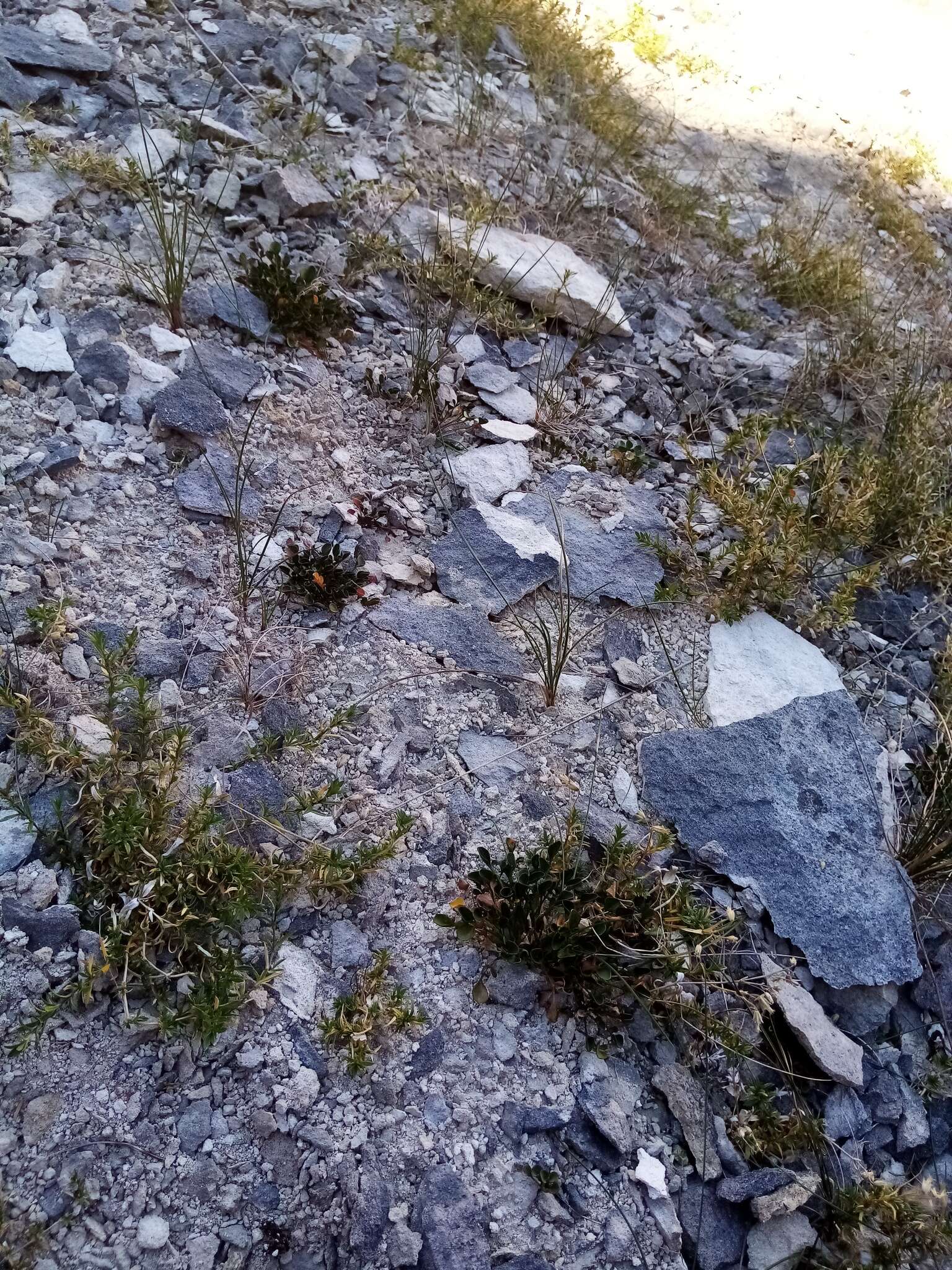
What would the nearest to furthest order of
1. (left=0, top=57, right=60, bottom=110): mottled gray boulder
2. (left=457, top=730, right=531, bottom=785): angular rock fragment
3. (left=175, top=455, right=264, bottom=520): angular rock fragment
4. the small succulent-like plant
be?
(left=457, top=730, right=531, bottom=785): angular rock fragment < the small succulent-like plant < (left=175, top=455, right=264, bottom=520): angular rock fragment < (left=0, top=57, right=60, bottom=110): mottled gray boulder

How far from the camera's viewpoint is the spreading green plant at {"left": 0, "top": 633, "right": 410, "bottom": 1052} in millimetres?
2188

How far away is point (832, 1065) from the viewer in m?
2.47

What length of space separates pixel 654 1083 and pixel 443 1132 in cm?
57

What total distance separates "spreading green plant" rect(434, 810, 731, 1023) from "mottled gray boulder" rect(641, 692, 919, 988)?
30cm

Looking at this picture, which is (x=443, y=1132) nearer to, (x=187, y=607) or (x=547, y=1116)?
(x=547, y=1116)

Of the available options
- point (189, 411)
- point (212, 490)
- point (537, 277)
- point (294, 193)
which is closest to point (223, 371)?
point (189, 411)

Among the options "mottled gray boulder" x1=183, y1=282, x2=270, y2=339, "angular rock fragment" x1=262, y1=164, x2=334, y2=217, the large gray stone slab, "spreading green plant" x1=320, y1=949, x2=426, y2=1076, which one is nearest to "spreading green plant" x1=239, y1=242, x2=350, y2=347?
"mottled gray boulder" x1=183, y1=282, x2=270, y2=339

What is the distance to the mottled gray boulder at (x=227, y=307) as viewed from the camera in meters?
3.77

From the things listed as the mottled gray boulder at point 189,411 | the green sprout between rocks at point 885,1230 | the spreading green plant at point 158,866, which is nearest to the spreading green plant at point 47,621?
the spreading green plant at point 158,866

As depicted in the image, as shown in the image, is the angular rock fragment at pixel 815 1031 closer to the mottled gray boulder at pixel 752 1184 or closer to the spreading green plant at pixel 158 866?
the mottled gray boulder at pixel 752 1184

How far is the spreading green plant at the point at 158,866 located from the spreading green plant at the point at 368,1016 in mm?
201

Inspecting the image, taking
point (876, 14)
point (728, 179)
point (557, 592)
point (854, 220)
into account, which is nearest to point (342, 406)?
point (557, 592)

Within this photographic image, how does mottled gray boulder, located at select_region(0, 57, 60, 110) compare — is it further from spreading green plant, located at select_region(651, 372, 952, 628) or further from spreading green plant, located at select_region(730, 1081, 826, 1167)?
spreading green plant, located at select_region(730, 1081, 826, 1167)

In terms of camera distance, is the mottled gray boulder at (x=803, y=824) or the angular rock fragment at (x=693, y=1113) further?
the mottled gray boulder at (x=803, y=824)
